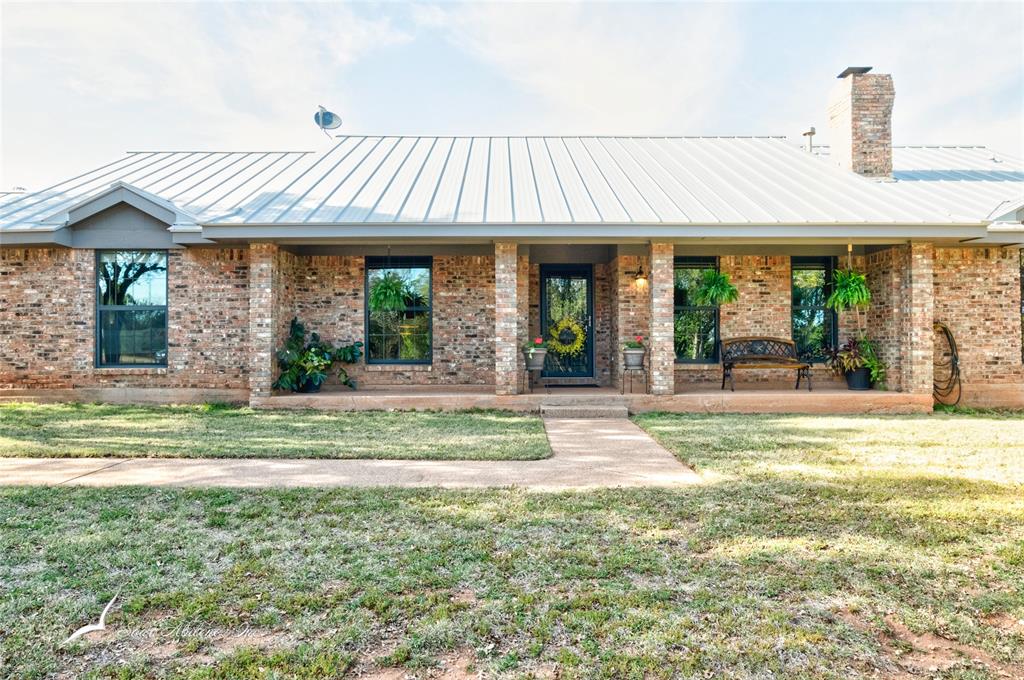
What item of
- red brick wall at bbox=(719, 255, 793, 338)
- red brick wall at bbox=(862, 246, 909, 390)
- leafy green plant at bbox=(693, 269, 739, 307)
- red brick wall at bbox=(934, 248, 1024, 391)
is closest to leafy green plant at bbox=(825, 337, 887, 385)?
red brick wall at bbox=(862, 246, 909, 390)

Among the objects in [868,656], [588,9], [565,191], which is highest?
[588,9]

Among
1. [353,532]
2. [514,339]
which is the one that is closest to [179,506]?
[353,532]

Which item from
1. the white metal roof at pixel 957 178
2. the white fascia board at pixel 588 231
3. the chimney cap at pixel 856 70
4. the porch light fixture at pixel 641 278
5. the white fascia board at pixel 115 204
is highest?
the chimney cap at pixel 856 70

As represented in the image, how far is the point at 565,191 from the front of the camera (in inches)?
413

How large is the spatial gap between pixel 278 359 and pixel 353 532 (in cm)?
708

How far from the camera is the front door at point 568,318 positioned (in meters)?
11.6

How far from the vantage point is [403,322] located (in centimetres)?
1109

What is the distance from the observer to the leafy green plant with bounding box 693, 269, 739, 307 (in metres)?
10.5

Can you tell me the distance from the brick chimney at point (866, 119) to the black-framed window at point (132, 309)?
13.8 metres

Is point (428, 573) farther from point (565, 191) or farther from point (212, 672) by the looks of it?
point (565, 191)

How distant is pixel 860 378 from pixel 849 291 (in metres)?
1.64

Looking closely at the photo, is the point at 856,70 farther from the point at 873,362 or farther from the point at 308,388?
the point at 308,388

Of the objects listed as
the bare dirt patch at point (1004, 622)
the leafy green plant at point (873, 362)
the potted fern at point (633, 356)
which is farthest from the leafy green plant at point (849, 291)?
the bare dirt patch at point (1004, 622)

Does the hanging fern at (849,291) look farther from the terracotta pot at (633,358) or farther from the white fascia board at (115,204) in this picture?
the white fascia board at (115,204)
